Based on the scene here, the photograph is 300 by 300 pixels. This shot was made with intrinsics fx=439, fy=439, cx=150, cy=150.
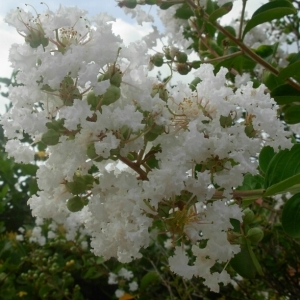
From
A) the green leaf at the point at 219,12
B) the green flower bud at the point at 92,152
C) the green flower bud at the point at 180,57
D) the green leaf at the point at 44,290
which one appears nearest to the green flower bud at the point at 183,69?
the green flower bud at the point at 180,57

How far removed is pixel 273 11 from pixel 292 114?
0.29m

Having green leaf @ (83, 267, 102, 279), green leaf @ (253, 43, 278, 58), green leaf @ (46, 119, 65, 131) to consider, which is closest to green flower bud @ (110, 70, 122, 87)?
green leaf @ (46, 119, 65, 131)

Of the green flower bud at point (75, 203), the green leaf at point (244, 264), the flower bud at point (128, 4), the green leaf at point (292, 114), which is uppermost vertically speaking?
the flower bud at point (128, 4)

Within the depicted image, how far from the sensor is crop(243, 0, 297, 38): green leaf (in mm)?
1188

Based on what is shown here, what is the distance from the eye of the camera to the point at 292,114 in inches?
45.4

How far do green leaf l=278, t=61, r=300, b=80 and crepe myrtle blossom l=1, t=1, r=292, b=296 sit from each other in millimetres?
319

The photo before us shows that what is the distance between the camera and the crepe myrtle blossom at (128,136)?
2.45 feet

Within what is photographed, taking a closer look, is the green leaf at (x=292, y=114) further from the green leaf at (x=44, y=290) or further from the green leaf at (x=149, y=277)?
the green leaf at (x=44, y=290)

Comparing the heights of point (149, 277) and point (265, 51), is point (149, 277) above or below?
below

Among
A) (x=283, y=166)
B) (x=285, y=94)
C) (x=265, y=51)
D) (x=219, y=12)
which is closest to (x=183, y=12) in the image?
(x=265, y=51)

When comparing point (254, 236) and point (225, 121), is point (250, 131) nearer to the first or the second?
point (225, 121)

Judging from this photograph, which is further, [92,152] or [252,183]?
[252,183]

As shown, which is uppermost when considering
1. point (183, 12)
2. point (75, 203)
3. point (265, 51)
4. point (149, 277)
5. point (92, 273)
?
point (183, 12)

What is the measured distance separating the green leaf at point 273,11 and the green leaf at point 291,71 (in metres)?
0.17
